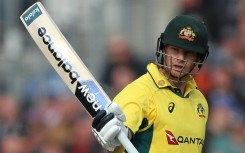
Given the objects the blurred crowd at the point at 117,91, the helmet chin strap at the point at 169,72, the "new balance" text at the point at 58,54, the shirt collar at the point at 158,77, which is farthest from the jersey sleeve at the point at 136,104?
the blurred crowd at the point at 117,91

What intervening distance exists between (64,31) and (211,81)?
1989mm

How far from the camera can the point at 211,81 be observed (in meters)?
9.44

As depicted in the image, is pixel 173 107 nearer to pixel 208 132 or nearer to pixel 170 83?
pixel 170 83

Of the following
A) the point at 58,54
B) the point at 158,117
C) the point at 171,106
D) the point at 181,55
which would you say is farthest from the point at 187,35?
the point at 58,54

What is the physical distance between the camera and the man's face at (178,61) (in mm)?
5730

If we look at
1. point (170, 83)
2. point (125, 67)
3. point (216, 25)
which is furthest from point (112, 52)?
point (170, 83)

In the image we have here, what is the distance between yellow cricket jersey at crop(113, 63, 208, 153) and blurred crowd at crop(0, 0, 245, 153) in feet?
11.1

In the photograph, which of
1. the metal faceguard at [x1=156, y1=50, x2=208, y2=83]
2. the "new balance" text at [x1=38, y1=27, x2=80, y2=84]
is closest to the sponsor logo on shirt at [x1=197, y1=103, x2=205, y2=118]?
the metal faceguard at [x1=156, y1=50, x2=208, y2=83]

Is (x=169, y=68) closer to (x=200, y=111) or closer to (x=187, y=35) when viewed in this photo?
(x=187, y=35)

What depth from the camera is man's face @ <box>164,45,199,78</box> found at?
18.8 feet

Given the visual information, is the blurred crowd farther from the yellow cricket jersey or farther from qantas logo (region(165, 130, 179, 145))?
qantas logo (region(165, 130, 179, 145))

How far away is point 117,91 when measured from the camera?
9.49 m

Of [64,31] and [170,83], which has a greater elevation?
[64,31]

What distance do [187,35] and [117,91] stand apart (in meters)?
3.80
